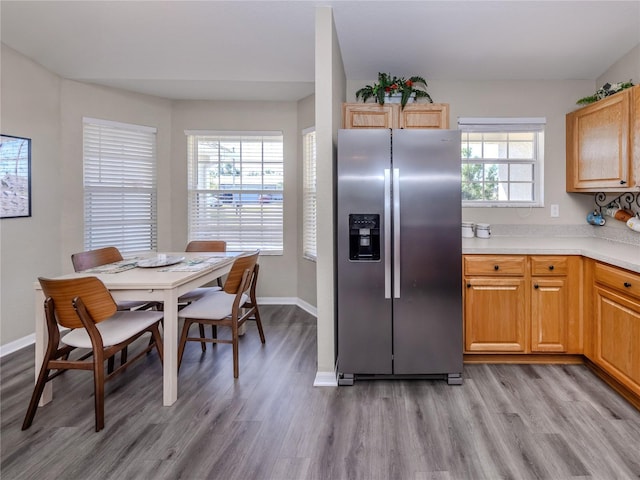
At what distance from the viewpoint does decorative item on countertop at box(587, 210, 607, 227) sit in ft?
10.8

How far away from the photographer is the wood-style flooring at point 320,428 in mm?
1715

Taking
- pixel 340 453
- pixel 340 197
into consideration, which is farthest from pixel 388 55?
pixel 340 453

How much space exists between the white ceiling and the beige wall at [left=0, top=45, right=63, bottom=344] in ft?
0.70

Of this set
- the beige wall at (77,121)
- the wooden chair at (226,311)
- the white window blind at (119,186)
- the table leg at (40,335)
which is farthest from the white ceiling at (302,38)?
the table leg at (40,335)

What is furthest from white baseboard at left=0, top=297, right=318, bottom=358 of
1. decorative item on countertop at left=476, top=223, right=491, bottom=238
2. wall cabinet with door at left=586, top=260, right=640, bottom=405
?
wall cabinet with door at left=586, top=260, right=640, bottom=405

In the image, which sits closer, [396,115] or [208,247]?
[396,115]

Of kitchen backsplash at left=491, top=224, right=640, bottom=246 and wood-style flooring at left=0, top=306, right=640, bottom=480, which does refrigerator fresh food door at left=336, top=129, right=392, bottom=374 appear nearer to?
wood-style flooring at left=0, top=306, right=640, bottom=480

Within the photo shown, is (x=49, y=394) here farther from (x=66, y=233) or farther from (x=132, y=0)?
(x=132, y=0)

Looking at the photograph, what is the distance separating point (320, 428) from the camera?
6.68ft

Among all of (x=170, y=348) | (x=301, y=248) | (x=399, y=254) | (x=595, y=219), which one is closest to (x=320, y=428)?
(x=170, y=348)

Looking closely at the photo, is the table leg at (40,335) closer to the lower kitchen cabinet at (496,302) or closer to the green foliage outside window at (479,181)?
the lower kitchen cabinet at (496,302)

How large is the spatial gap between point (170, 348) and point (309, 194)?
2.53 meters

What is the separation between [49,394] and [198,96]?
Answer: 3.38 m

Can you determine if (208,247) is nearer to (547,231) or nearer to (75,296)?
(75,296)
